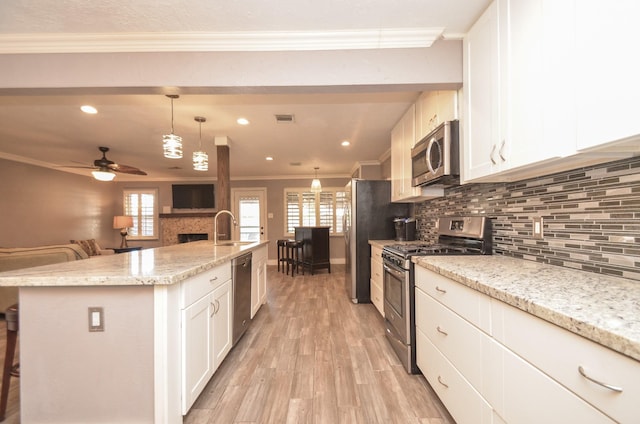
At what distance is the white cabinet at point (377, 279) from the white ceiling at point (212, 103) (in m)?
1.68

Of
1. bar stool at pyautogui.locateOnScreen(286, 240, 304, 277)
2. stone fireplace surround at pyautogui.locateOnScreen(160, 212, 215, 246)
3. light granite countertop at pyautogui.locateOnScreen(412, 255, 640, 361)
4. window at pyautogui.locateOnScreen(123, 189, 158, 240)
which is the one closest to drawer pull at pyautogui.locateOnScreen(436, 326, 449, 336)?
light granite countertop at pyautogui.locateOnScreen(412, 255, 640, 361)

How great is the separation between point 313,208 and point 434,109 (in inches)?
201

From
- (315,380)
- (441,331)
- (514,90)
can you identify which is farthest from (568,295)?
(315,380)

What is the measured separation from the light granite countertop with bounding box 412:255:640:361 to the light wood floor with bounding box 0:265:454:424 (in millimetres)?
910

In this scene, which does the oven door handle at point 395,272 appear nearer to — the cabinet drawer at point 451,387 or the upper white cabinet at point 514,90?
the cabinet drawer at point 451,387

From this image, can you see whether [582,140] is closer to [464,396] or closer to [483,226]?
[483,226]

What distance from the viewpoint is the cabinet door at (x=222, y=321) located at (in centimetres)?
187

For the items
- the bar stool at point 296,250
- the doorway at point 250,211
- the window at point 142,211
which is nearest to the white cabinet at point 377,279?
the bar stool at point 296,250

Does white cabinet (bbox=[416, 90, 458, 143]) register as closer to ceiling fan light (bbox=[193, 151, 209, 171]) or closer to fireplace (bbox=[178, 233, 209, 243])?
ceiling fan light (bbox=[193, 151, 209, 171])

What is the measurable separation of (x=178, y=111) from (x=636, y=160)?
11.9ft

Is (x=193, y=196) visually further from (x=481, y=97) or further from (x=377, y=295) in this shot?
(x=481, y=97)

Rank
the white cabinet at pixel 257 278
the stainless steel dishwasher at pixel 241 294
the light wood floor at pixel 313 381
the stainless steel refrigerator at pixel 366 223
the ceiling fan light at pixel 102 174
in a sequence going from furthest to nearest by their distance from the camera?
the ceiling fan light at pixel 102 174
the stainless steel refrigerator at pixel 366 223
the white cabinet at pixel 257 278
the stainless steel dishwasher at pixel 241 294
the light wood floor at pixel 313 381

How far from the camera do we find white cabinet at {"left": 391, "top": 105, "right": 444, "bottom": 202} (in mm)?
2684

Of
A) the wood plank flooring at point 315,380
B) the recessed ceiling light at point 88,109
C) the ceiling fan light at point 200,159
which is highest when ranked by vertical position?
the recessed ceiling light at point 88,109
